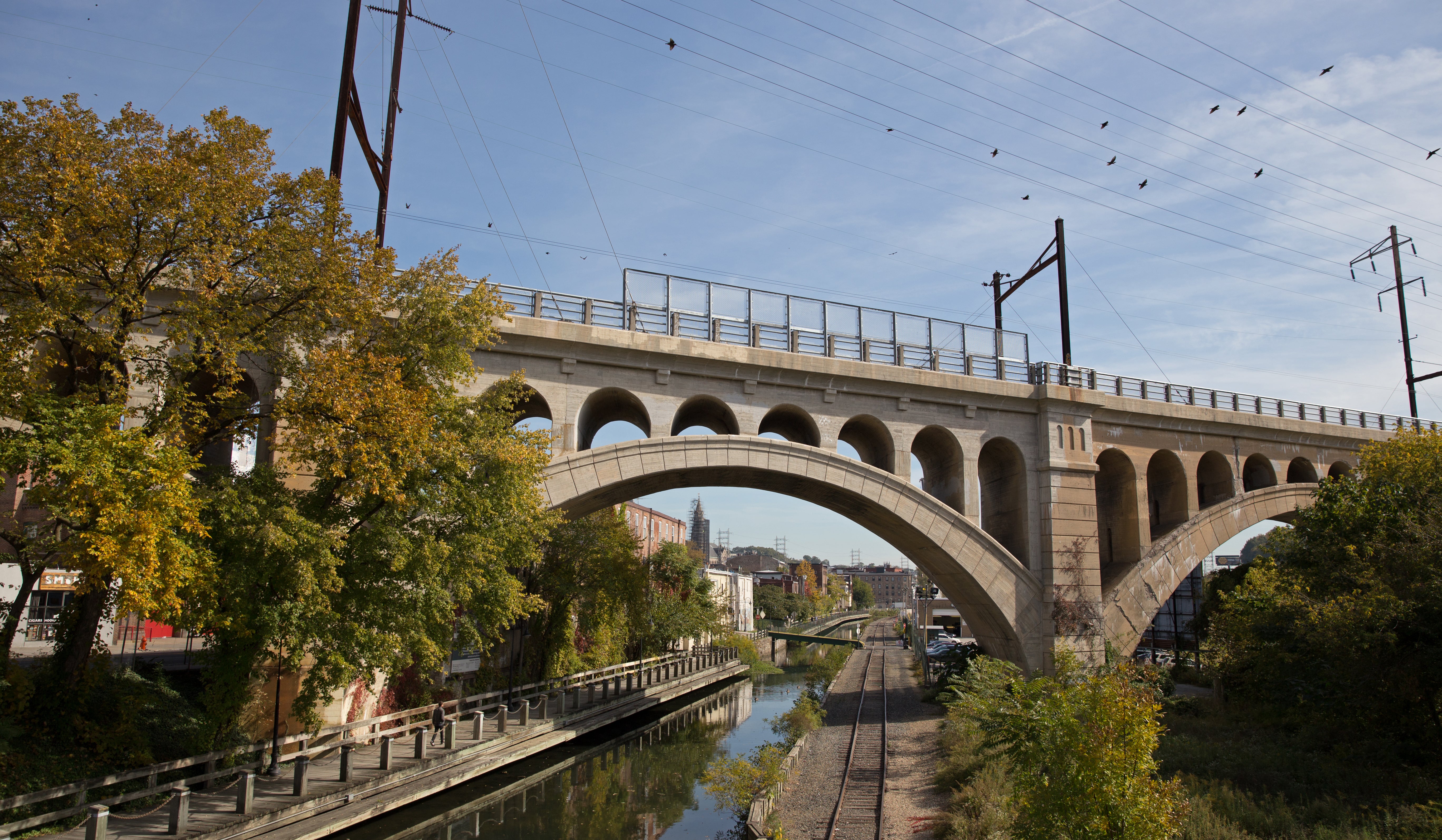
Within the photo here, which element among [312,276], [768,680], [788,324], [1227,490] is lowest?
[768,680]

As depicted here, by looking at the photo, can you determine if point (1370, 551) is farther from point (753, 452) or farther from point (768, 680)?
point (768, 680)

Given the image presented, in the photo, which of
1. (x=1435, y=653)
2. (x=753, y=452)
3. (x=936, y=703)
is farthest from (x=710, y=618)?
(x=1435, y=653)

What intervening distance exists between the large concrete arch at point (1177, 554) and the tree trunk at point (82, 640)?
24990 millimetres

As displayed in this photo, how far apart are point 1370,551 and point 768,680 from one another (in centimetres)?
3528

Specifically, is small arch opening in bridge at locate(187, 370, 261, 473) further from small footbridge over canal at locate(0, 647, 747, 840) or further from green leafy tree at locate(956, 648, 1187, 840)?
green leafy tree at locate(956, 648, 1187, 840)

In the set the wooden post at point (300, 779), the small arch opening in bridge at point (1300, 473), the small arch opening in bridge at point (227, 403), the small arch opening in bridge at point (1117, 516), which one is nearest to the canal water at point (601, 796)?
the wooden post at point (300, 779)

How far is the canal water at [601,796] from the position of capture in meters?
16.2

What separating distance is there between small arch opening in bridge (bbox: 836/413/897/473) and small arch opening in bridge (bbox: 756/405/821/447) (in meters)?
0.79

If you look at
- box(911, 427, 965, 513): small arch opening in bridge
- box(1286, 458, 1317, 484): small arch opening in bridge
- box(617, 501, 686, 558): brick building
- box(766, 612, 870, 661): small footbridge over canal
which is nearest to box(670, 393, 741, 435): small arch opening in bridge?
box(911, 427, 965, 513): small arch opening in bridge

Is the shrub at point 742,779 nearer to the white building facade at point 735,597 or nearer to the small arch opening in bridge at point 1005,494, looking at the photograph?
the small arch opening in bridge at point 1005,494

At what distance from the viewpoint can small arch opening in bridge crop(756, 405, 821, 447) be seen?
22.4 meters

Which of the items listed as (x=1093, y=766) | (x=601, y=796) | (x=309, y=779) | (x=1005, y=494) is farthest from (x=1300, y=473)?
(x=309, y=779)

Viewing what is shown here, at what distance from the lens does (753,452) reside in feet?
69.2

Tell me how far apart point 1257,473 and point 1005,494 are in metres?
14.7
